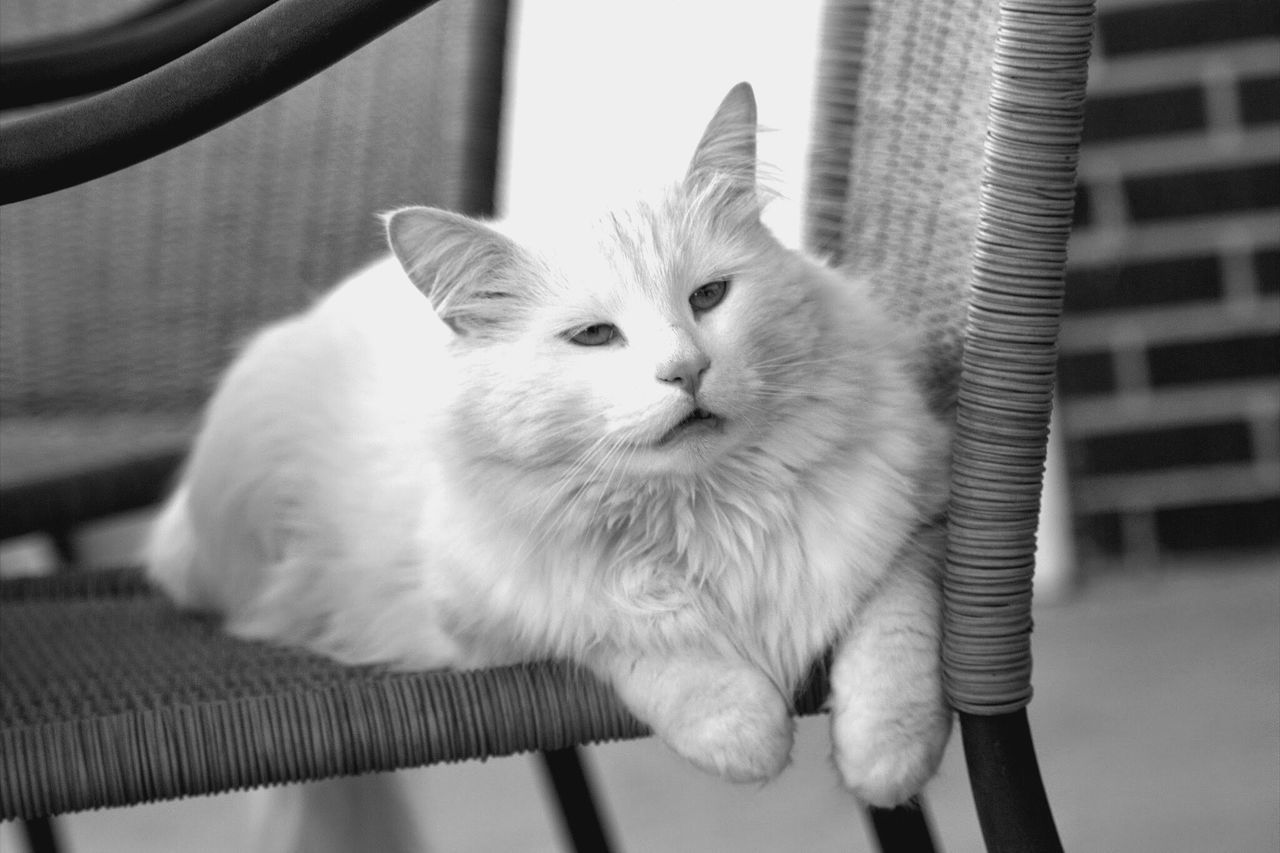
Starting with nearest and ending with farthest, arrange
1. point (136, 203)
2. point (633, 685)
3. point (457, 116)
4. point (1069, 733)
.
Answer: point (633, 685) < point (457, 116) < point (136, 203) < point (1069, 733)

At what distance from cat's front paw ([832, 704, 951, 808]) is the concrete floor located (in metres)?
1.06

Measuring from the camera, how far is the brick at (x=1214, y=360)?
8.15 feet

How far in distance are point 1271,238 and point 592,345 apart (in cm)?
189

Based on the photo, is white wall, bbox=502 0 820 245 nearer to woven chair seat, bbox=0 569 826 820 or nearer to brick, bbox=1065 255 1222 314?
brick, bbox=1065 255 1222 314

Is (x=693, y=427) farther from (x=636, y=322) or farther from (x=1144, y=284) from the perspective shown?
(x=1144, y=284)

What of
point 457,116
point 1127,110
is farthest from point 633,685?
point 1127,110

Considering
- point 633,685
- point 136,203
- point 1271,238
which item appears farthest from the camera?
point 1271,238

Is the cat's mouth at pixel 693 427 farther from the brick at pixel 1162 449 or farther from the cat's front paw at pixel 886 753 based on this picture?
the brick at pixel 1162 449

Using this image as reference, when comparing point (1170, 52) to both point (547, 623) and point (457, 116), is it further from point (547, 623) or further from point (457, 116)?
point (547, 623)

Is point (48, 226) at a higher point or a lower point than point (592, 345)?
lower

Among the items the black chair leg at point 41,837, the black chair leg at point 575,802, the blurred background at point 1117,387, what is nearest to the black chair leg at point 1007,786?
the black chair leg at point 575,802

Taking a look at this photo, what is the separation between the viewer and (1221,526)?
2.52 metres

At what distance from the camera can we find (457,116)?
1.63 meters

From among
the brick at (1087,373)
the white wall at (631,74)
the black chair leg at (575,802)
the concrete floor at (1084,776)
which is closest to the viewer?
the black chair leg at (575,802)
